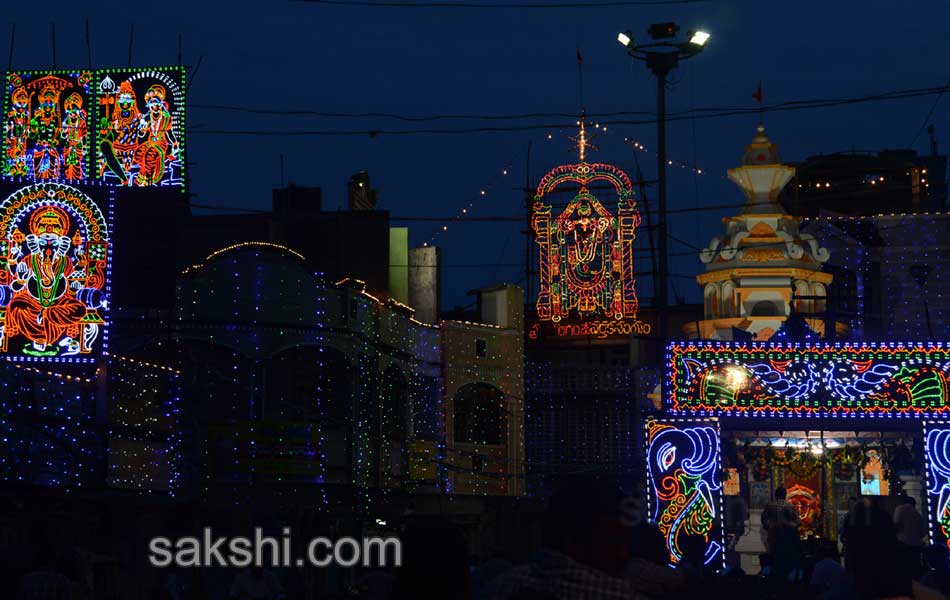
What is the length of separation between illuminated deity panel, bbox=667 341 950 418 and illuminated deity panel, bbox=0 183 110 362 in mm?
8937

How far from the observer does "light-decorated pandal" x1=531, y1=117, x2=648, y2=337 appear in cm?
4672

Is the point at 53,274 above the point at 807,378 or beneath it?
above

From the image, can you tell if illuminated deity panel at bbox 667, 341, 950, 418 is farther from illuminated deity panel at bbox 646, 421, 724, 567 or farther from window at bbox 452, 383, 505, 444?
window at bbox 452, 383, 505, 444

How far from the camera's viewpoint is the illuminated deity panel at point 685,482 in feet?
84.5

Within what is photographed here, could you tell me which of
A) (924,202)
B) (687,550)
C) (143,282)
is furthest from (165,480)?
(924,202)

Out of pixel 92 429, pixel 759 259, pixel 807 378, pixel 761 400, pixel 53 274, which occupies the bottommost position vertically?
pixel 92 429

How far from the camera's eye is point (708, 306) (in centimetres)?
3809

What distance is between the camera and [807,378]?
25906mm

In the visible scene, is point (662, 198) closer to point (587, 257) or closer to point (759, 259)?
point (759, 259)

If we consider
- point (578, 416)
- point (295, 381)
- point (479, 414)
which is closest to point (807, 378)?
point (295, 381)

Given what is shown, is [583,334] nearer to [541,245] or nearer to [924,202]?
[541,245]

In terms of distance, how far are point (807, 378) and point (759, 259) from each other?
11.0 meters

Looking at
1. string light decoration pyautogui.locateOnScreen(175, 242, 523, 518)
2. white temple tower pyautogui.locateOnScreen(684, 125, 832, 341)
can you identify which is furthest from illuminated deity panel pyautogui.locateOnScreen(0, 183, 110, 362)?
white temple tower pyautogui.locateOnScreen(684, 125, 832, 341)

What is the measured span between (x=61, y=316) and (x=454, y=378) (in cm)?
1899
